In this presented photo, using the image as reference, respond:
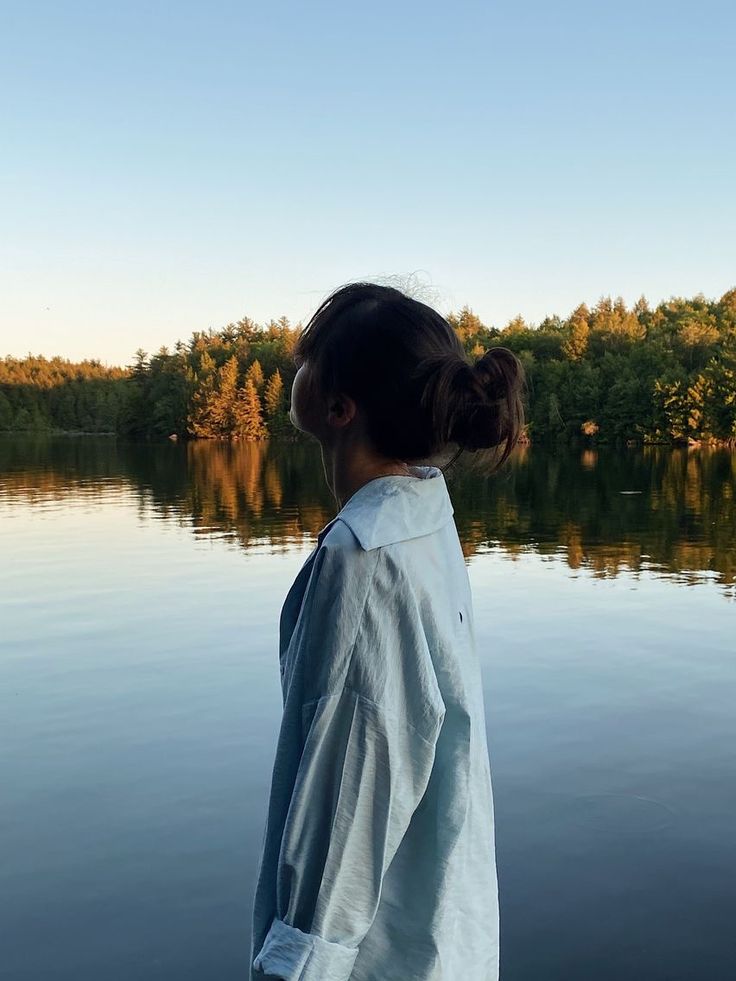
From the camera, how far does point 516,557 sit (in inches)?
652

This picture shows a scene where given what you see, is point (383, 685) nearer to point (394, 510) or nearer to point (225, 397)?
point (394, 510)

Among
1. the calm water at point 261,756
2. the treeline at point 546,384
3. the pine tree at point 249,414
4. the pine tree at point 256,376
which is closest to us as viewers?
the calm water at point 261,756

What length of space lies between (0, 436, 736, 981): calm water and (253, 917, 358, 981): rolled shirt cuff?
312 centimetres

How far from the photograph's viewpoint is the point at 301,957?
1.19 m

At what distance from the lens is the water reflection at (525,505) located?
17188 millimetres

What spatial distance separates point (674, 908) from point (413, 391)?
423 cm

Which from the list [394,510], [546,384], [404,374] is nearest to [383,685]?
[394,510]

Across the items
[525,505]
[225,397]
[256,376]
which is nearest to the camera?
[525,505]

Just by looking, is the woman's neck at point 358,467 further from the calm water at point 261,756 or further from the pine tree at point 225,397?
the pine tree at point 225,397

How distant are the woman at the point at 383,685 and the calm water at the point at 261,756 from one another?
280 centimetres

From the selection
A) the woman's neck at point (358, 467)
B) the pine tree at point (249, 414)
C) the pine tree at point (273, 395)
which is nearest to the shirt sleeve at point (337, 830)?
the woman's neck at point (358, 467)

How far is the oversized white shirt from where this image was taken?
1.22m

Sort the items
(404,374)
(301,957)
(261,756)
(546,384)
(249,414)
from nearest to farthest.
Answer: (301,957), (404,374), (261,756), (546,384), (249,414)

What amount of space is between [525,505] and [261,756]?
68.3ft
